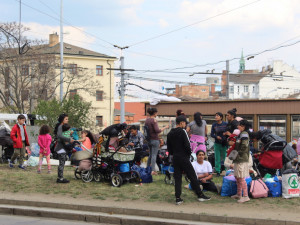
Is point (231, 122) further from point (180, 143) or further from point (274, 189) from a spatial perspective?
point (180, 143)

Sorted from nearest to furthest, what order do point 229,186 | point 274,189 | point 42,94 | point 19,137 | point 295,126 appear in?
point 274,189 < point 229,186 < point 19,137 < point 295,126 < point 42,94

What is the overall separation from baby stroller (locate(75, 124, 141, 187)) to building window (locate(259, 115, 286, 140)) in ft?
36.4

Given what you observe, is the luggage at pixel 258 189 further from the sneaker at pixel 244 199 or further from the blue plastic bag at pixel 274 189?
the sneaker at pixel 244 199

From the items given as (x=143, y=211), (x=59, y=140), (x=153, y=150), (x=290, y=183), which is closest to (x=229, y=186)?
(x=290, y=183)

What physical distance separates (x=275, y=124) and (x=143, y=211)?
1435 cm

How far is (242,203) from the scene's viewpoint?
30.0ft

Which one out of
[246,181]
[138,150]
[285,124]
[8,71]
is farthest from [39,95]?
[246,181]

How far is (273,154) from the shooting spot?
10.0m

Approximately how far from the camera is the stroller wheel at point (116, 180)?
1097 cm

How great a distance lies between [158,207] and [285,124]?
13905 millimetres

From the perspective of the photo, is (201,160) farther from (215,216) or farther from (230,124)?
(215,216)

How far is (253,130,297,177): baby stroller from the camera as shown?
32.6 ft

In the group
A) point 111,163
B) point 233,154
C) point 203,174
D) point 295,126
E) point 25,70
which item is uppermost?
point 25,70

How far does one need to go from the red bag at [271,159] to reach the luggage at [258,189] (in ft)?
2.27
